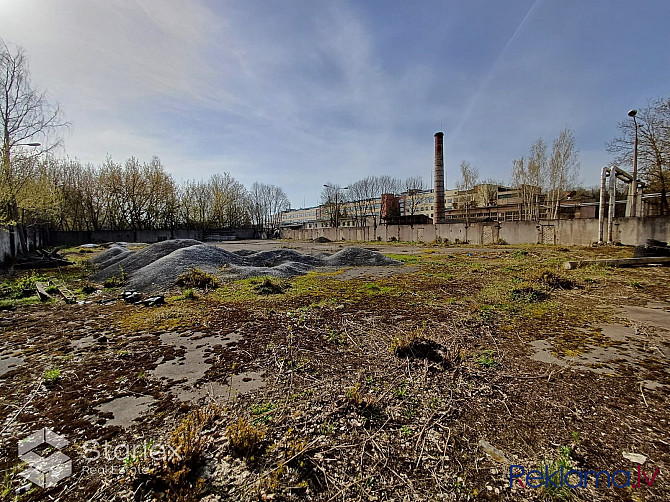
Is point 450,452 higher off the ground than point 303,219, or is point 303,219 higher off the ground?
point 303,219

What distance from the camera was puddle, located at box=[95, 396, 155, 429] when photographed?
2.31 m

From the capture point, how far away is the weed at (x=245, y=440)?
1880mm

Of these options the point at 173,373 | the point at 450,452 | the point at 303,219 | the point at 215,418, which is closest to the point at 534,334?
the point at 450,452

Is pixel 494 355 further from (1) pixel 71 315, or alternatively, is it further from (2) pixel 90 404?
(1) pixel 71 315

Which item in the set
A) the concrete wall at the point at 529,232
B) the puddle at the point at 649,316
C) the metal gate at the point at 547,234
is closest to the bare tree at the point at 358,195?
the concrete wall at the point at 529,232

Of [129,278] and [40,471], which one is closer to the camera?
[40,471]

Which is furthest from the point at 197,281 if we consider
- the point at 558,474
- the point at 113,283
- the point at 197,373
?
the point at 558,474

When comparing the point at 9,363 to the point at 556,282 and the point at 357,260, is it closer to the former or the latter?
the point at 556,282

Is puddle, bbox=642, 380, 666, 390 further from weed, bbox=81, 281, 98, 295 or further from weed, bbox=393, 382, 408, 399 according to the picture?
weed, bbox=81, 281, 98, 295

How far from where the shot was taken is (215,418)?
2248 millimetres

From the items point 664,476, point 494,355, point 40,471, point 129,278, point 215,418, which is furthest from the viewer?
point 129,278

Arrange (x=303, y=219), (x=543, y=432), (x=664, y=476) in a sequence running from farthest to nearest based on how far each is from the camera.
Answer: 1. (x=303, y=219)
2. (x=543, y=432)
3. (x=664, y=476)

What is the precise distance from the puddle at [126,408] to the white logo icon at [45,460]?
0.32 metres

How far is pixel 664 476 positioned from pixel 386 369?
198 cm
